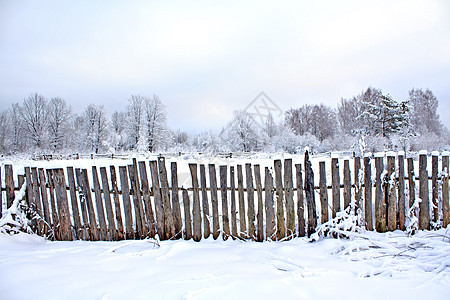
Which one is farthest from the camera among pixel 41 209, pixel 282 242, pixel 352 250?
pixel 41 209

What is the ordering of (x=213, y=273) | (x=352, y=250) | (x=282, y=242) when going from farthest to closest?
(x=282, y=242) → (x=352, y=250) → (x=213, y=273)

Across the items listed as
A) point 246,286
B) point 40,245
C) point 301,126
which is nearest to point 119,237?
point 40,245

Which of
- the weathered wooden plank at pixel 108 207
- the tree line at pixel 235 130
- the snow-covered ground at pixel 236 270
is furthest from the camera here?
the tree line at pixel 235 130

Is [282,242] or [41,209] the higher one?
[41,209]

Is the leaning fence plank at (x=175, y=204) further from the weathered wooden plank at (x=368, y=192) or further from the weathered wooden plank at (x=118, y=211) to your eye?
the weathered wooden plank at (x=368, y=192)

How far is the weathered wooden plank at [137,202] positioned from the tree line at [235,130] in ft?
88.8

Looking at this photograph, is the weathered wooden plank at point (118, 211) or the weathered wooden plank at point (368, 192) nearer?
the weathered wooden plank at point (368, 192)

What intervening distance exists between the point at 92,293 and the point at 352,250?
314 centimetres

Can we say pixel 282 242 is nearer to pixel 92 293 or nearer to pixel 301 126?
pixel 92 293

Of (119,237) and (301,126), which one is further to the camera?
(301,126)

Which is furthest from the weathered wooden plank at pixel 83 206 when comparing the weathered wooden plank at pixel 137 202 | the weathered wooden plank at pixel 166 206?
the weathered wooden plank at pixel 166 206

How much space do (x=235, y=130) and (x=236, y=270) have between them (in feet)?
109

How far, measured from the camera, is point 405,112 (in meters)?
29.8

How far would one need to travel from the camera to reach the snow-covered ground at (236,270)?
2.07 m
